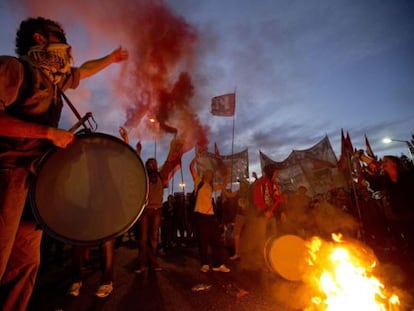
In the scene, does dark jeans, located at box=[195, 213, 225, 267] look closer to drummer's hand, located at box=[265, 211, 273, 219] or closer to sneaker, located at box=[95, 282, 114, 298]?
drummer's hand, located at box=[265, 211, 273, 219]

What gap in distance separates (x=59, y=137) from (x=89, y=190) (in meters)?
0.50

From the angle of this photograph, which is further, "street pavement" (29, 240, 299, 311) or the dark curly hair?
"street pavement" (29, 240, 299, 311)

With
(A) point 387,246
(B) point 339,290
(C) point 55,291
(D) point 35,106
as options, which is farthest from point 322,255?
(A) point 387,246

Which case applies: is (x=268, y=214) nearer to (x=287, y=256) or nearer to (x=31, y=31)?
(x=287, y=256)

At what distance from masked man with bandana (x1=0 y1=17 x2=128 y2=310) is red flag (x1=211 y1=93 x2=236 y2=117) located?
34.8 ft

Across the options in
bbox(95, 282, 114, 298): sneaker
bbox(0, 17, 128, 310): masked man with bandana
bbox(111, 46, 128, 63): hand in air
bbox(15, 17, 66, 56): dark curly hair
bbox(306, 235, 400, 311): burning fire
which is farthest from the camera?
bbox(95, 282, 114, 298): sneaker

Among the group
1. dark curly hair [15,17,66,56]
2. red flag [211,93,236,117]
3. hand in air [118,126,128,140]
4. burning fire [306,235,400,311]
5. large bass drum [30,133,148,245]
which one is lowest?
burning fire [306,235,400,311]

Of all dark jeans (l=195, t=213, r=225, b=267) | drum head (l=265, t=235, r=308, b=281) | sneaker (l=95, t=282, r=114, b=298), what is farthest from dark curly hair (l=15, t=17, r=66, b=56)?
drum head (l=265, t=235, r=308, b=281)

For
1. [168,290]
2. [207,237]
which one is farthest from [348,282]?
[207,237]

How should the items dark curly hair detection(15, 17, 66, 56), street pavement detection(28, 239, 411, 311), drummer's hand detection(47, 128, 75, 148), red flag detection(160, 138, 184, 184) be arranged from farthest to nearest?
1. red flag detection(160, 138, 184, 184)
2. street pavement detection(28, 239, 411, 311)
3. dark curly hair detection(15, 17, 66, 56)
4. drummer's hand detection(47, 128, 75, 148)

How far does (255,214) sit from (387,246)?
4403mm

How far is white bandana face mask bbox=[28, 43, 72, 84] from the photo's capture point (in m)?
2.22

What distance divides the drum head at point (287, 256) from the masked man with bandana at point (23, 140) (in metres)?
3.75

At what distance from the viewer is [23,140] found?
6.41ft
